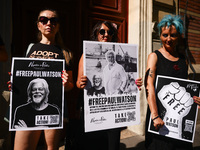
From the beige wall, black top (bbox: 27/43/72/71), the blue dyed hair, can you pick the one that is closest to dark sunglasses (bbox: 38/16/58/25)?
black top (bbox: 27/43/72/71)

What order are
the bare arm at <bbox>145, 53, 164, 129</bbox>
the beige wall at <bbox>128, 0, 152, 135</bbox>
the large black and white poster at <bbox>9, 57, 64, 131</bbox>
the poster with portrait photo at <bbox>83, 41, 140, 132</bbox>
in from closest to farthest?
the large black and white poster at <bbox>9, 57, 64, 131</bbox> < the poster with portrait photo at <bbox>83, 41, 140, 132</bbox> < the bare arm at <bbox>145, 53, 164, 129</bbox> < the beige wall at <bbox>128, 0, 152, 135</bbox>

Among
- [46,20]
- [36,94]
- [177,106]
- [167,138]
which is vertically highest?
[46,20]

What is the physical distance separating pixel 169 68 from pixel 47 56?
130 cm

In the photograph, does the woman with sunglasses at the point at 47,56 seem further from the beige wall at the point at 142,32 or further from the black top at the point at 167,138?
the beige wall at the point at 142,32

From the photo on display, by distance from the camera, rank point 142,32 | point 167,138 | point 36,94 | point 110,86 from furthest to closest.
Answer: point 142,32
point 167,138
point 110,86
point 36,94

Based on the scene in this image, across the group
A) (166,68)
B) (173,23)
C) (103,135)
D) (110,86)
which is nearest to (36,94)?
(110,86)

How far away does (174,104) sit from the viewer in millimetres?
1531

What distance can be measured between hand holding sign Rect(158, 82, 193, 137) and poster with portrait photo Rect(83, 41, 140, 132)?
29 centimetres

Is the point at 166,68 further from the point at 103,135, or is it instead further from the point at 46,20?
the point at 46,20

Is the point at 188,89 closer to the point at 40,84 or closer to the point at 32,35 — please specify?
the point at 40,84

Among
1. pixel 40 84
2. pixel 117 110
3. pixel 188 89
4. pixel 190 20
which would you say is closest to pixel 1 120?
pixel 40 84

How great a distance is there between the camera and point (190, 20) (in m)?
4.26

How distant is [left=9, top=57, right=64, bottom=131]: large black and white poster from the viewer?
1.29 meters

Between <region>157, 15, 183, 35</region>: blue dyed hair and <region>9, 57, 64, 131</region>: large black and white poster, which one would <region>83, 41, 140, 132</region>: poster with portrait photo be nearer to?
<region>9, 57, 64, 131</region>: large black and white poster
